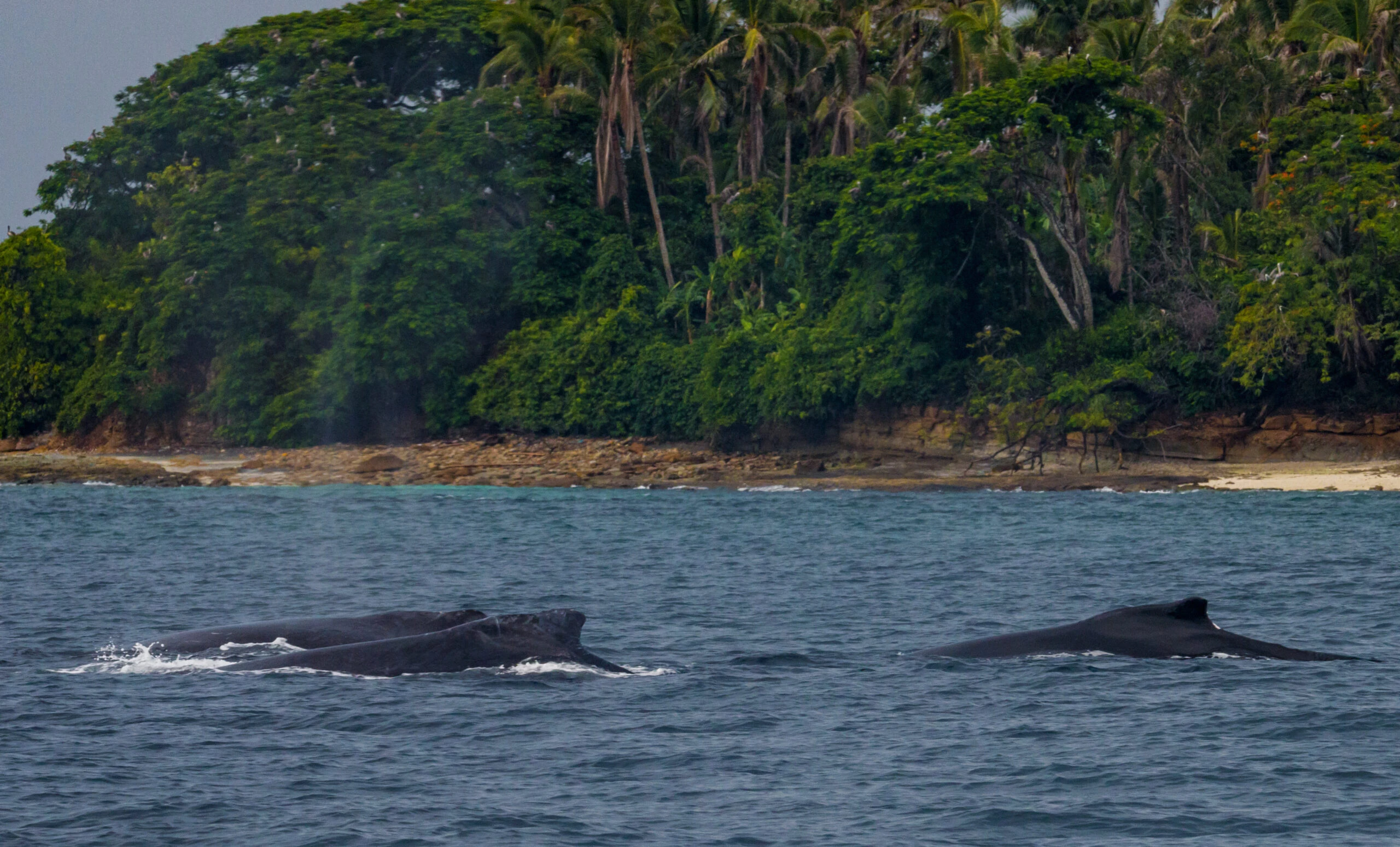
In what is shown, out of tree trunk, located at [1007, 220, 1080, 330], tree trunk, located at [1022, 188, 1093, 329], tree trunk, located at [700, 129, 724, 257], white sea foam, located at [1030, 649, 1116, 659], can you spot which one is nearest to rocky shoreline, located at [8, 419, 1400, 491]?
tree trunk, located at [1007, 220, 1080, 330]

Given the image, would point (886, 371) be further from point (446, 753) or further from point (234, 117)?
point (446, 753)

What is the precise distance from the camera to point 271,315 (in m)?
63.4

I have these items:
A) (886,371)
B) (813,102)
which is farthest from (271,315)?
(886,371)

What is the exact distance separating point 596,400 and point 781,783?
4788cm

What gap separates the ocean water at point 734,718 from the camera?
9945 millimetres

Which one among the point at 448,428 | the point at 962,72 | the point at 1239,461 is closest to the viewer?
the point at 1239,461

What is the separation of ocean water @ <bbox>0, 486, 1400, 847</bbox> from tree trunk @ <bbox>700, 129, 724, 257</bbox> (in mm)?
35327

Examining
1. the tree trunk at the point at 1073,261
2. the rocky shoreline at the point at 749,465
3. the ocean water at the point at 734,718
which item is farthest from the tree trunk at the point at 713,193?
the ocean water at the point at 734,718

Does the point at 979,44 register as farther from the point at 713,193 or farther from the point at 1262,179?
the point at 713,193

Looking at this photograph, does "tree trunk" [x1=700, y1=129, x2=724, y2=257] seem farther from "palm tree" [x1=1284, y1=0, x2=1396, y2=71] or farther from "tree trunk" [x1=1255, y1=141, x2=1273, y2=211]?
"palm tree" [x1=1284, y1=0, x2=1396, y2=71]

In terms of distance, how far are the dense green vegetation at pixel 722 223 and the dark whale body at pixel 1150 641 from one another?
96.7 feet

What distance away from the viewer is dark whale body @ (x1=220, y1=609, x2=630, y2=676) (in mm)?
14656

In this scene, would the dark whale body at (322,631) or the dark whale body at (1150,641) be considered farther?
the dark whale body at (322,631)

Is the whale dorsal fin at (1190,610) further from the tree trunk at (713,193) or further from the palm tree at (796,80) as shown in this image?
the tree trunk at (713,193)
